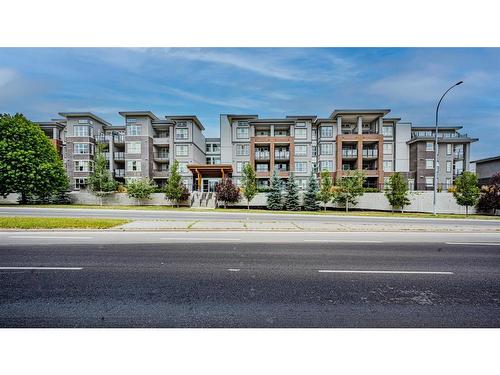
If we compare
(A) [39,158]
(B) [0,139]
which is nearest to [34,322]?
(A) [39,158]

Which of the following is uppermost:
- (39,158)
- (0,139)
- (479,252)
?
(0,139)

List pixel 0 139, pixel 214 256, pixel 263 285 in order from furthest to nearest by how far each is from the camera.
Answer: pixel 0 139, pixel 214 256, pixel 263 285

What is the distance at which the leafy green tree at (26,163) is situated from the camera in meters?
30.1

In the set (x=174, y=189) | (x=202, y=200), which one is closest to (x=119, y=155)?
(x=174, y=189)

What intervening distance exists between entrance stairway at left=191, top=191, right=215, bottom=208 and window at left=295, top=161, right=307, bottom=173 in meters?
15.9

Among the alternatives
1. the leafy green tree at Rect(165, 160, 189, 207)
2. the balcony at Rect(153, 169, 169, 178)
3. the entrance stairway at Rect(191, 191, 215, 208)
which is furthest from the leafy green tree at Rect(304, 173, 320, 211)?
the balcony at Rect(153, 169, 169, 178)

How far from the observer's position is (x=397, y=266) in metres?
6.96

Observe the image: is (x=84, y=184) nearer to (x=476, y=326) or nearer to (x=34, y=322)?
(x=34, y=322)

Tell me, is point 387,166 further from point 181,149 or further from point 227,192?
point 181,149

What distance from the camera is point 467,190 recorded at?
24.8 meters

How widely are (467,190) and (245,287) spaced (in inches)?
1130

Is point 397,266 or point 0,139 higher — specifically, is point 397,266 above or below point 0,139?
below

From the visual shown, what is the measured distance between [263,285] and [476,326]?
3.48 metres

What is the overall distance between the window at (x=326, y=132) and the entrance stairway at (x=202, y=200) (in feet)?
71.6
